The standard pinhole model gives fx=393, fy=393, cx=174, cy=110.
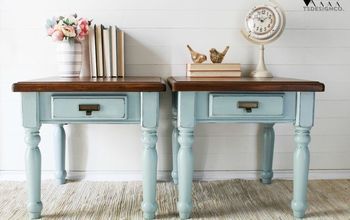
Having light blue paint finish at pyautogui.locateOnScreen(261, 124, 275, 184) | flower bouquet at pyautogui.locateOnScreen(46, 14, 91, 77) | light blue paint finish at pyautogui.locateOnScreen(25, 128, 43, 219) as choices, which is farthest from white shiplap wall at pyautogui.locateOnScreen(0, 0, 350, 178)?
light blue paint finish at pyautogui.locateOnScreen(25, 128, 43, 219)

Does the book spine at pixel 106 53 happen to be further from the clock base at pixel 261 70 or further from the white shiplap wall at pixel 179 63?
the clock base at pixel 261 70

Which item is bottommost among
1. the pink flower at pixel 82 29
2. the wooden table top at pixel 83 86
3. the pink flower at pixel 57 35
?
the wooden table top at pixel 83 86

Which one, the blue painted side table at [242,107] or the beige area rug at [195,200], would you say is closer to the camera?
the blue painted side table at [242,107]

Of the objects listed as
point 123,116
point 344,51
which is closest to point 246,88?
point 123,116

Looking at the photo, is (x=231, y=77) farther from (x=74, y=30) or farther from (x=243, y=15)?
(x=74, y=30)

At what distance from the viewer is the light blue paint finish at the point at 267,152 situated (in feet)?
7.29

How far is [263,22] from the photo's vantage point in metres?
2.10

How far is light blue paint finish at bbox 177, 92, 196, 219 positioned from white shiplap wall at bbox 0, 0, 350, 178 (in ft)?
1.98

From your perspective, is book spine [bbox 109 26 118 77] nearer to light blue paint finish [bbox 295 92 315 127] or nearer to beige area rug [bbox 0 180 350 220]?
beige area rug [bbox 0 180 350 220]

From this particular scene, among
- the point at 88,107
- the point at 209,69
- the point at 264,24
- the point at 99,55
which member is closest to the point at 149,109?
the point at 88,107

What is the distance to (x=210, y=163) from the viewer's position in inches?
91.7

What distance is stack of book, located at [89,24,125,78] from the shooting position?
206 centimetres

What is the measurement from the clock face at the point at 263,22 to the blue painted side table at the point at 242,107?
50cm

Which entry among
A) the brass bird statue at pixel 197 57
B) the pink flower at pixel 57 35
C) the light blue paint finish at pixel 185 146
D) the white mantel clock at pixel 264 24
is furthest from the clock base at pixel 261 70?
the pink flower at pixel 57 35
